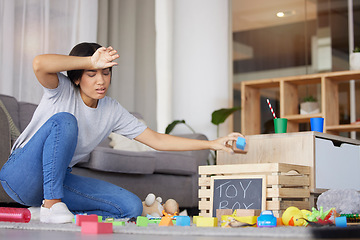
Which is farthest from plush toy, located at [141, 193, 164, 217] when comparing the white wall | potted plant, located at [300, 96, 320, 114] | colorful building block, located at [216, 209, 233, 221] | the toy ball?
potted plant, located at [300, 96, 320, 114]

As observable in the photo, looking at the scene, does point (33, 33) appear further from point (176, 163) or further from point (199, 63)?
point (199, 63)

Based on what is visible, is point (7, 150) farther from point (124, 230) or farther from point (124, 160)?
point (124, 230)

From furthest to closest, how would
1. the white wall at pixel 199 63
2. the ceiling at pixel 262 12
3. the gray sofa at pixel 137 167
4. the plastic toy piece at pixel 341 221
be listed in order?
the ceiling at pixel 262 12, the white wall at pixel 199 63, the gray sofa at pixel 137 167, the plastic toy piece at pixel 341 221

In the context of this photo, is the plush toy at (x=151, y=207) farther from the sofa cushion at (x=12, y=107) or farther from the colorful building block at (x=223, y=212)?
the sofa cushion at (x=12, y=107)

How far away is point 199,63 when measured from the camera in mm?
5121

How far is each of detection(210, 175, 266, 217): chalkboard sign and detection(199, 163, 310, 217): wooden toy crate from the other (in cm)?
3

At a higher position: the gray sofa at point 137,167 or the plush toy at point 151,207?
the gray sofa at point 137,167

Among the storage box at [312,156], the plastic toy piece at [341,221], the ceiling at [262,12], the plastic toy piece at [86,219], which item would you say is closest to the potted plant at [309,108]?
the ceiling at [262,12]

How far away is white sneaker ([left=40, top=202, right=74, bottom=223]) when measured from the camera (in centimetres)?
185

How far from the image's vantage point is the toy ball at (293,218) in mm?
1798

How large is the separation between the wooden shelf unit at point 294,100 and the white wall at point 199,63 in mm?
241

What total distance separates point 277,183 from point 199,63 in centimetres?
316

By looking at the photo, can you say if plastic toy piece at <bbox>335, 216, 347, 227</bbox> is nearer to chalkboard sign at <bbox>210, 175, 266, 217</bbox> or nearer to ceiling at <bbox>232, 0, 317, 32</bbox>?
chalkboard sign at <bbox>210, 175, 266, 217</bbox>

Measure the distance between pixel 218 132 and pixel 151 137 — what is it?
272 cm
